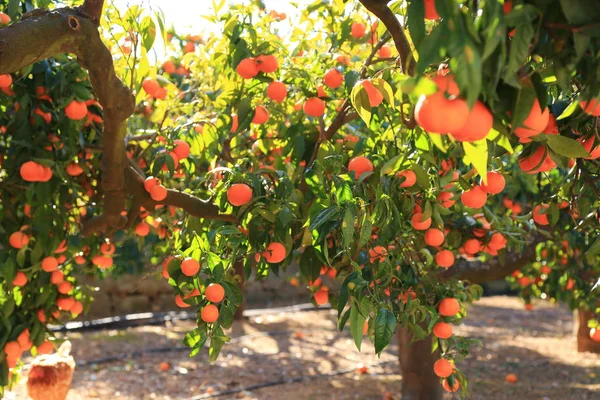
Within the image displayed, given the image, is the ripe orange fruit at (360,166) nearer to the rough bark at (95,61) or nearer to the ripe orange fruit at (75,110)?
the rough bark at (95,61)

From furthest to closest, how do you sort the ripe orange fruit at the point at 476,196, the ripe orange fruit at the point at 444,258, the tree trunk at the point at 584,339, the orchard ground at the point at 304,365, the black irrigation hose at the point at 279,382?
the tree trunk at the point at 584,339, the orchard ground at the point at 304,365, the black irrigation hose at the point at 279,382, the ripe orange fruit at the point at 444,258, the ripe orange fruit at the point at 476,196

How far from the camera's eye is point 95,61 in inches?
68.4

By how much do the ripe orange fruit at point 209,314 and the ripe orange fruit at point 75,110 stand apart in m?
1.07

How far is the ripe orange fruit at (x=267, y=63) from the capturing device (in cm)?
203

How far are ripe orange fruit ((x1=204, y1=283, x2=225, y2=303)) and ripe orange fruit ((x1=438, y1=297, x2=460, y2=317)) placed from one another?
0.80m

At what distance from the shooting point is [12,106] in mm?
2471

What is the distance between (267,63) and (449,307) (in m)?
0.98

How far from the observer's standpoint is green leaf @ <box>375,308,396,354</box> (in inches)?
54.1

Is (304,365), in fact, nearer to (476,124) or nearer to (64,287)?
(64,287)

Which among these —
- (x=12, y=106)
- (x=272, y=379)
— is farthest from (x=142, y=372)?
(x=12, y=106)

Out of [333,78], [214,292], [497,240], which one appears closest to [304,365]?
[497,240]

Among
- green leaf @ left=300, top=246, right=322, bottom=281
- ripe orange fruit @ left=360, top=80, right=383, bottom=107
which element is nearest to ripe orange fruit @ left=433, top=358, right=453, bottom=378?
green leaf @ left=300, top=246, right=322, bottom=281

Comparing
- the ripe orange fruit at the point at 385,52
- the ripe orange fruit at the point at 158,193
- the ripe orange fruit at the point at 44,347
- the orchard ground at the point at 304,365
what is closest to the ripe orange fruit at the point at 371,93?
the ripe orange fruit at the point at 158,193

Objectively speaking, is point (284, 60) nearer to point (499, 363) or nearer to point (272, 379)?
point (272, 379)
